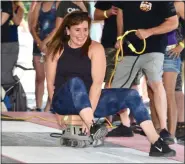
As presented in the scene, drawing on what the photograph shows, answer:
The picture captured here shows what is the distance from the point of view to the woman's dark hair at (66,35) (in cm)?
567

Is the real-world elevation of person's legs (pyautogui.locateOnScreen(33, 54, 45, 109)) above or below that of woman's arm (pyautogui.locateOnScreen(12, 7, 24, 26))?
below

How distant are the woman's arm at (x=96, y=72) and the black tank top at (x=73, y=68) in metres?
0.06

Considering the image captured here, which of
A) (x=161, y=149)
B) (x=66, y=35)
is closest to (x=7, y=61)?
(x=66, y=35)

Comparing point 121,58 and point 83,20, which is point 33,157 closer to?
point 83,20

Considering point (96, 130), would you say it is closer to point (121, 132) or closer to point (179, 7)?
point (121, 132)

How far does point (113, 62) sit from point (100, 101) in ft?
4.66

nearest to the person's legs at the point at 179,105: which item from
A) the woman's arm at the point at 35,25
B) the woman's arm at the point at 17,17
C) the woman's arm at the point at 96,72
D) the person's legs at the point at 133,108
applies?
the person's legs at the point at 133,108

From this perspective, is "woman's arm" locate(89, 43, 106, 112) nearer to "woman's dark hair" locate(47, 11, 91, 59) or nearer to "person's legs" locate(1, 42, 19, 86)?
"woman's dark hair" locate(47, 11, 91, 59)

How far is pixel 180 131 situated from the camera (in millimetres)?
7145

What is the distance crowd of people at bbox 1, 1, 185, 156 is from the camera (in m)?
5.51

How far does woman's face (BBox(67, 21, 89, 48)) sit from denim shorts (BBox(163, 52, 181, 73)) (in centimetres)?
160

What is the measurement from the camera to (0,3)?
852cm

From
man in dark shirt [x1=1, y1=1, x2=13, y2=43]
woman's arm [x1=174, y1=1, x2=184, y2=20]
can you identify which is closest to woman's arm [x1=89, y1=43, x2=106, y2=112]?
woman's arm [x1=174, y1=1, x2=184, y2=20]

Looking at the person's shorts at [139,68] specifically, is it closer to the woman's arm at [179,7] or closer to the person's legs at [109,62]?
the person's legs at [109,62]
